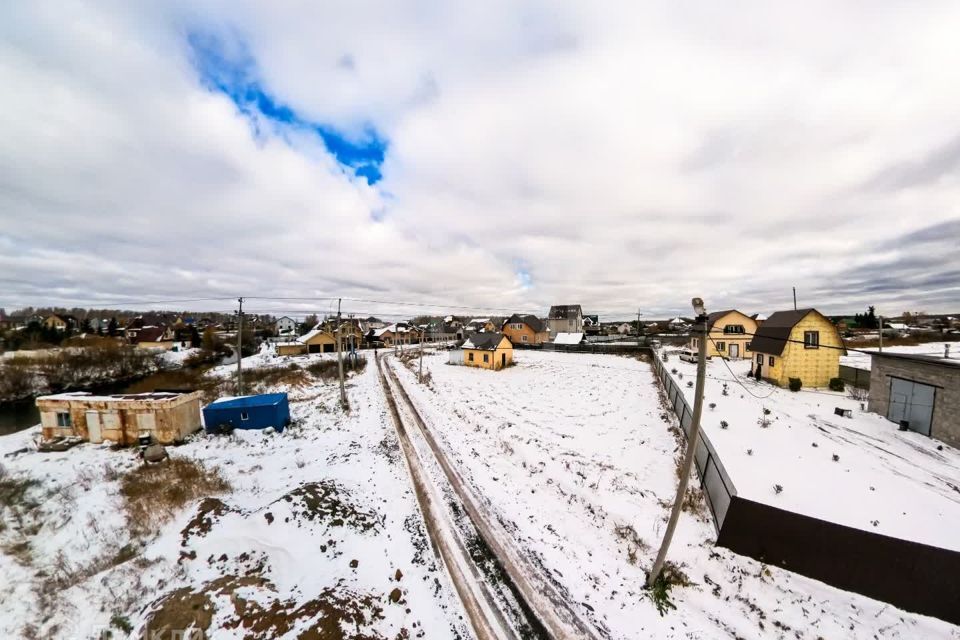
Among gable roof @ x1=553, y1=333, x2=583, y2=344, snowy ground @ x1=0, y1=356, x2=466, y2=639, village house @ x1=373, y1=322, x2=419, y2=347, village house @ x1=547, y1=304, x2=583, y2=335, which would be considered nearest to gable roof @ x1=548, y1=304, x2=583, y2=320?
village house @ x1=547, y1=304, x2=583, y2=335

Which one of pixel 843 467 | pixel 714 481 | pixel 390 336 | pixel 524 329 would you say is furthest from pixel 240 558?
pixel 390 336

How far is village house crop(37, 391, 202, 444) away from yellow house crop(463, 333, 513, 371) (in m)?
27.9

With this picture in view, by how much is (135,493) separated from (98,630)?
681 centimetres

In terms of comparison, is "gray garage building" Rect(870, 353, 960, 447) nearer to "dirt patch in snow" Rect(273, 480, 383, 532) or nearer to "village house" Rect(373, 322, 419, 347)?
"dirt patch in snow" Rect(273, 480, 383, 532)

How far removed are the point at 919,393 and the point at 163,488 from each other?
32953 mm

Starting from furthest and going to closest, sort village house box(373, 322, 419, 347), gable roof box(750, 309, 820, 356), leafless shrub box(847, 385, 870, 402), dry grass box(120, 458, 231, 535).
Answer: village house box(373, 322, 419, 347)
gable roof box(750, 309, 820, 356)
leafless shrub box(847, 385, 870, 402)
dry grass box(120, 458, 231, 535)

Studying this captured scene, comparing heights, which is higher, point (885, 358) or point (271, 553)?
point (885, 358)

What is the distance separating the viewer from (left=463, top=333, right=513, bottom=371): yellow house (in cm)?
3891

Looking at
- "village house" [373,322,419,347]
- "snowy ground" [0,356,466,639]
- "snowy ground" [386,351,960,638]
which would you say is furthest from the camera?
"village house" [373,322,419,347]

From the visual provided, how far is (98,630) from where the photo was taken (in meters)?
6.20

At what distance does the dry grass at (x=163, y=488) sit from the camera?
31.2 ft

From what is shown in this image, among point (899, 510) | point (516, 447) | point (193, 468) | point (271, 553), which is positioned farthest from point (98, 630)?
point (899, 510)

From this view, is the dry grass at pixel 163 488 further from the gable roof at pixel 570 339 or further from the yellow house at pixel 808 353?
the gable roof at pixel 570 339

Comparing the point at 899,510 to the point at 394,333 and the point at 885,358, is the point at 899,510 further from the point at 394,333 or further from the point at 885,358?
→ the point at 394,333
